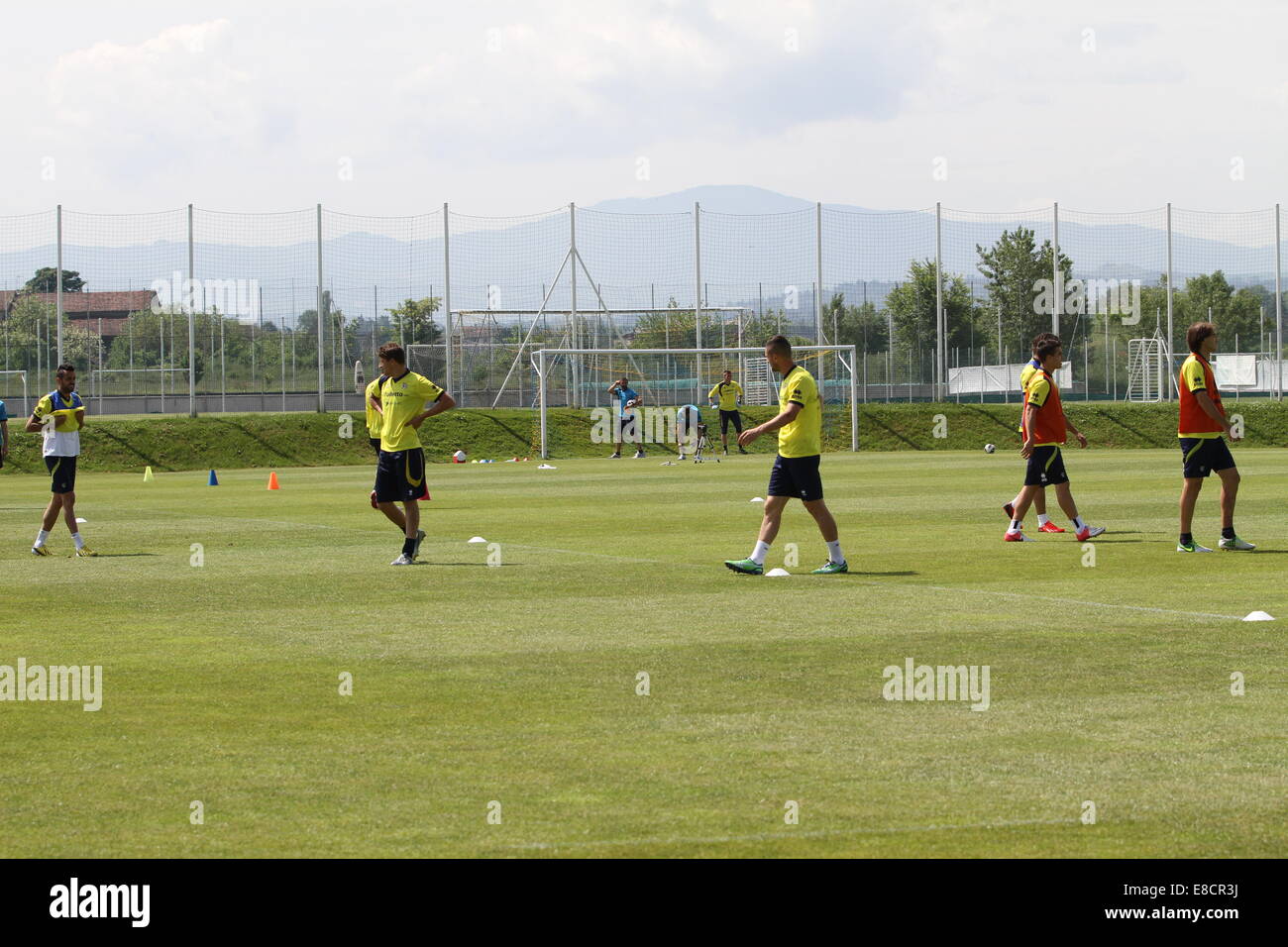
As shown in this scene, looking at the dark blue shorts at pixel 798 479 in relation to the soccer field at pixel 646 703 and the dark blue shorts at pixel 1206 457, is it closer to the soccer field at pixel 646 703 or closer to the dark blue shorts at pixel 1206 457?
the soccer field at pixel 646 703

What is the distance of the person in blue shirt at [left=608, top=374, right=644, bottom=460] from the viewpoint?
160 ft

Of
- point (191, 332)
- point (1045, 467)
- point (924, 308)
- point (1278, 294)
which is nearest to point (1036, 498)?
point (1045, 467)

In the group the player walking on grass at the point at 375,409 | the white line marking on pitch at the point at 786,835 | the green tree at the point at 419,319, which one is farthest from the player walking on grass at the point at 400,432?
the green tree at the point at 419,319

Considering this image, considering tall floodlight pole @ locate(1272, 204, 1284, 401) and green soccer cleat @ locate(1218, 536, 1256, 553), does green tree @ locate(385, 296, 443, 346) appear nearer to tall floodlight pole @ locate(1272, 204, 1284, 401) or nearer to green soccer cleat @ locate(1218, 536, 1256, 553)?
tall floodlight pole @ locate(1272, 204, 1284, 401)

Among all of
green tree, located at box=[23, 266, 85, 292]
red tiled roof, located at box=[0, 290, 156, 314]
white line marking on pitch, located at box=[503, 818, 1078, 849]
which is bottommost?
white line marking on pitch, located at box=[503, 818, 1078, 849]

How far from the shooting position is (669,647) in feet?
37.1

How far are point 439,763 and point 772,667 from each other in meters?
3.19

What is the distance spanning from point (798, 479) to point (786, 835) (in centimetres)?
941

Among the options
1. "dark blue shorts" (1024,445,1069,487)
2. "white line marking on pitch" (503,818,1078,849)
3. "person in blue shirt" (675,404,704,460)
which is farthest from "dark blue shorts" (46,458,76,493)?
"person in blue shirt" (675,404,704,460)

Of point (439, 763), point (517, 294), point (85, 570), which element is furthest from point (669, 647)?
point (517, 294)

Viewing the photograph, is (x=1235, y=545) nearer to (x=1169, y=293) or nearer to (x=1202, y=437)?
(x=1202, y=437)

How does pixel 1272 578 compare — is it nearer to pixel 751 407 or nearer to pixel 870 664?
pixel 870 664

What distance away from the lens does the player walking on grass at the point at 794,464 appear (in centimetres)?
1570

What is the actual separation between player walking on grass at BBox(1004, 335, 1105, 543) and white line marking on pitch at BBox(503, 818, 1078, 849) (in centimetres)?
1246
